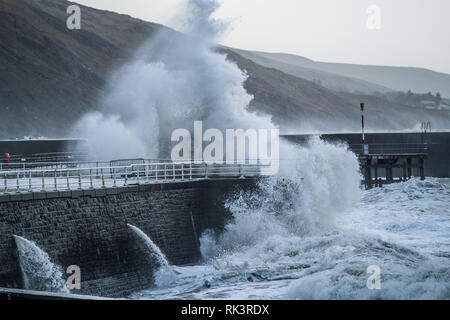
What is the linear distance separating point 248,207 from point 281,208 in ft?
4.80

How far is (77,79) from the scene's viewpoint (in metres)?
126

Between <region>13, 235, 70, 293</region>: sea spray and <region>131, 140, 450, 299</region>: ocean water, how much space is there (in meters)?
2.22

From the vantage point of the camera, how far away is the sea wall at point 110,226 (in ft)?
66.9

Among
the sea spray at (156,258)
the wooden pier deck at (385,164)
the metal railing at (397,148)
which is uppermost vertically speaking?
the metal railing at (397,148)

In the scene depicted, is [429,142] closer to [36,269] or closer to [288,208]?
[288,208]

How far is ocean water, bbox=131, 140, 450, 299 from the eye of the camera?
1938cm

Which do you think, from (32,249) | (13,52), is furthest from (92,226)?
(13,52)

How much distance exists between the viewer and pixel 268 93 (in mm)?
142500

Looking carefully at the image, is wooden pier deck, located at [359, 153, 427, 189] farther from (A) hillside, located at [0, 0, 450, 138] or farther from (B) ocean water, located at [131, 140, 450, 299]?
(A) hillside, located at [0, 0, 450, 138]

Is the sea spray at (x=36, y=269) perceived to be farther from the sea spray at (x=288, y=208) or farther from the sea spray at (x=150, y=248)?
the sea spray at (x=288, y=208)

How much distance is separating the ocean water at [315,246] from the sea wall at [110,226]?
0.57 m

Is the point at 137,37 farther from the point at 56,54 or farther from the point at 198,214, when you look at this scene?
the point at 198,214

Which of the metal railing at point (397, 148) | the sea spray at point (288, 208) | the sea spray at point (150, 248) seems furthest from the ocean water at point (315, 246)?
the metal railing at point (397, 148)

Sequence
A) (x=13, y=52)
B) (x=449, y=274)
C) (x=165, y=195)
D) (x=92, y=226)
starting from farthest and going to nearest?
(x=13, y=52)
(x=165, y=195)
(x=92, y=226)
(x=449, y=274)
